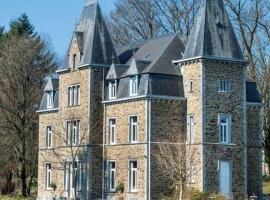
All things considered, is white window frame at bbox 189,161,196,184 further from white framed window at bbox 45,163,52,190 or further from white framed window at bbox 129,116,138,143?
white framed window at bbox 45,163,52,190

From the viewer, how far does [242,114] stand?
151 ft

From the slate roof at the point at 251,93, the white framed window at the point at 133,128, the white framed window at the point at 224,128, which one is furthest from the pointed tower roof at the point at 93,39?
the white framed window at the point at 224,128

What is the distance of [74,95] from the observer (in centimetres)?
5138

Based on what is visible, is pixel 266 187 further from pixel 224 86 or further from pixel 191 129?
pixel 224 86

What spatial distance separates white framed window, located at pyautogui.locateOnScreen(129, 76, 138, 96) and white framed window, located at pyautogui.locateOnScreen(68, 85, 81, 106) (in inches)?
201

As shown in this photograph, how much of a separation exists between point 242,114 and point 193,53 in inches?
189

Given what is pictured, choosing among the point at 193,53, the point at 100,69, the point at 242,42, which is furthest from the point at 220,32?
the point at 242,42

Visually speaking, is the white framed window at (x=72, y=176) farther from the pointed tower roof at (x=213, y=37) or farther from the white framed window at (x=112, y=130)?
the pointed tower roof at (x=213, y=37)

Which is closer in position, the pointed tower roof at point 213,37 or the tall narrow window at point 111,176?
the pointed tower roof at point 213,37

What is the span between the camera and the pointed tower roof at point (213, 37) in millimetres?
45156

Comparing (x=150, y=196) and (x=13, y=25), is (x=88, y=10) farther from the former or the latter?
(x=13, y=25)

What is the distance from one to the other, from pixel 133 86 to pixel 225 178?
26.4 ft

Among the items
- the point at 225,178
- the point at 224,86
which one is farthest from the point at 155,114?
the point at 225,178

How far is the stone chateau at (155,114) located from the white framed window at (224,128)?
0.06 meters
